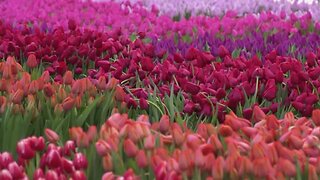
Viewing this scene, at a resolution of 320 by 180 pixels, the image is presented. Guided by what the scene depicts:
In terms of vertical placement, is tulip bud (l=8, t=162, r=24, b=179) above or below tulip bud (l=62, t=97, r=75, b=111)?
above

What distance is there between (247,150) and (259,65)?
1.75 m

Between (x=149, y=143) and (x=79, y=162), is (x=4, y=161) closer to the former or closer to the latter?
(x=79, y=162)

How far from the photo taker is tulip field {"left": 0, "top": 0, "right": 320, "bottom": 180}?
238cm

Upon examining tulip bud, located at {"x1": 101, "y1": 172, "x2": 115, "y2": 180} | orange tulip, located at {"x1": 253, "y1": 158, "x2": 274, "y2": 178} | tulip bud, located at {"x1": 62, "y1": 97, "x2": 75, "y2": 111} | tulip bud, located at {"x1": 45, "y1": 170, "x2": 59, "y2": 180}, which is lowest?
tulip bud, located at {"x1": 62, "y1": 97, "x2": 75, "y2": 111}

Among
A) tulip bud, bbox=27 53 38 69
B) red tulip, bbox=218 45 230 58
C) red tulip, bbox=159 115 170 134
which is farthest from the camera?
red tulip, bbox=218 45 230 58

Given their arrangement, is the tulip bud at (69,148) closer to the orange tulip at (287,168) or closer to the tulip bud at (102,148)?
the tulip bud at (102,148)

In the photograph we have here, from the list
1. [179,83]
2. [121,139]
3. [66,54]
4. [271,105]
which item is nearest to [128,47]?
[66,54]

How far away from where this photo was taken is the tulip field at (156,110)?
238cm

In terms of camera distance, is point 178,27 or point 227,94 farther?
point 178,27

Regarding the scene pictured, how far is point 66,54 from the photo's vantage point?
4.84m

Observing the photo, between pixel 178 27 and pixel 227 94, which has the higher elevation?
pixel 227 94

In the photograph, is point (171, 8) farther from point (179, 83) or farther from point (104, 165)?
point (104, 165)

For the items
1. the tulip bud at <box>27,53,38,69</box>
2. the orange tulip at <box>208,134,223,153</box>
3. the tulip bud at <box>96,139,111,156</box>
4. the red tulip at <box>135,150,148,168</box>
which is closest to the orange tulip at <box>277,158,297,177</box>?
the orange tulip at <box>208,134,223,153</box>

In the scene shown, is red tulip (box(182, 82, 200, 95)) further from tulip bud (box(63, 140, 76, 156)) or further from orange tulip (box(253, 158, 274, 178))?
orange tulip (box(253, 158, 274, 178))
